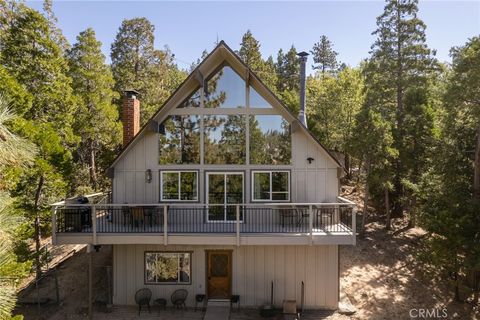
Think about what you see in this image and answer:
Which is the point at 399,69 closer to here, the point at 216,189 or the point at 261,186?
the point at 261,186

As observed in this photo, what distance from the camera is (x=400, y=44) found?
24906 millimetres

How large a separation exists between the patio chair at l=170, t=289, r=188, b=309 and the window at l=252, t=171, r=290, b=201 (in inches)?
181

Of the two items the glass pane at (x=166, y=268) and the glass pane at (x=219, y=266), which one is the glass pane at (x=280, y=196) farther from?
the glass pane at (x=166, y=268)

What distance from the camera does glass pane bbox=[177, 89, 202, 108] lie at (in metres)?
13.6

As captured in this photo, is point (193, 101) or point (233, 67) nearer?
point (233, 67)

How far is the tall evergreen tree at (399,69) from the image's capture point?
2305 cm

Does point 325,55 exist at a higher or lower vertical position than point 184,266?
higher

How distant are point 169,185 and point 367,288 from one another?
35.2ft

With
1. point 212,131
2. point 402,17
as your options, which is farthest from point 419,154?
point 212,131

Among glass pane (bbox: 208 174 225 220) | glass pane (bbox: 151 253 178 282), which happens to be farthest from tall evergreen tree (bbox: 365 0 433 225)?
glass pane (bbox: 151 253 178 282)

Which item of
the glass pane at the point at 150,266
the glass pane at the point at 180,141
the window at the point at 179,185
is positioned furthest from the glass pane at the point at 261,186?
the glass pane at the point at 150,266

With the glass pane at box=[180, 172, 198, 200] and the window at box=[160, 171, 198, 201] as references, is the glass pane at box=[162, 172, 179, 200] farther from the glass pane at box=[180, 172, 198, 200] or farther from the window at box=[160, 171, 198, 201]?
the glass pane at box=[180, 172, 198, 200]

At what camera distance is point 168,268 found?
44.1 ft

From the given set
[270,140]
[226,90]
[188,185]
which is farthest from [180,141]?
[270,140]
